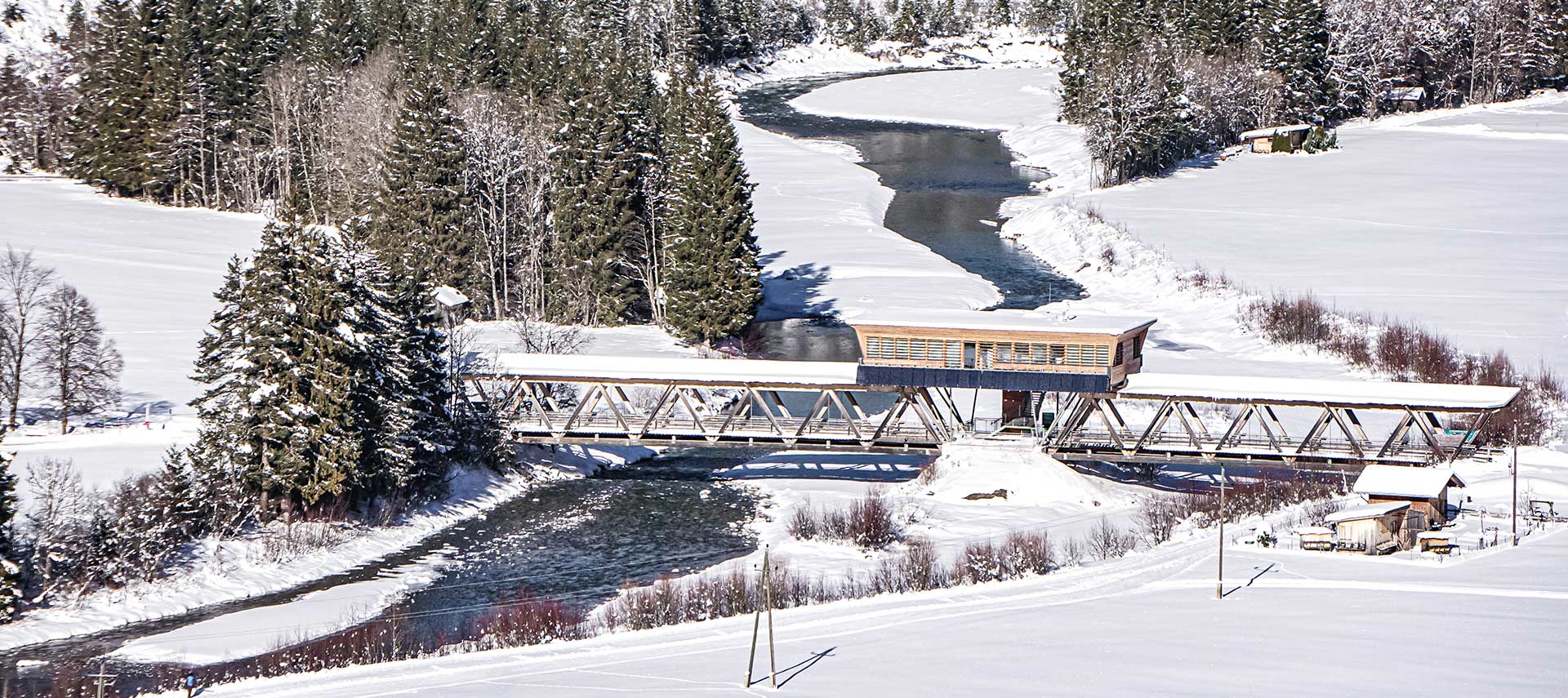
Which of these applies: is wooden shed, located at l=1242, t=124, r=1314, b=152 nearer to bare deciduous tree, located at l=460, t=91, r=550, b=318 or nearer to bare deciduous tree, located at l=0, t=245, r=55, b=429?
bare deciduous tree, located at l=460, t=91, r=550, b=318

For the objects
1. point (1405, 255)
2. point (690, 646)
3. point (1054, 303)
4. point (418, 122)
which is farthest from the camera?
point (1405, 255)

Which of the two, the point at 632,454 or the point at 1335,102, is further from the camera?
the point at 1335,102

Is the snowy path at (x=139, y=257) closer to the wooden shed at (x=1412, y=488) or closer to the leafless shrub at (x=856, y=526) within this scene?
the leafless shrub at (x=856, y=526)

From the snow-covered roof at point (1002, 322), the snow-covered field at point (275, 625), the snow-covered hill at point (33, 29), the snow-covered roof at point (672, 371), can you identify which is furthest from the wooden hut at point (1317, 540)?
the snow-covered hill at point (33, 29)

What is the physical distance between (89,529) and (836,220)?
225ft

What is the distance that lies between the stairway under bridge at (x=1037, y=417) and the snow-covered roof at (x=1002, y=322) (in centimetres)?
220

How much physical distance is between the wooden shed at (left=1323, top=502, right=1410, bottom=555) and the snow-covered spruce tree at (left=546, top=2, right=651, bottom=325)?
138 ft

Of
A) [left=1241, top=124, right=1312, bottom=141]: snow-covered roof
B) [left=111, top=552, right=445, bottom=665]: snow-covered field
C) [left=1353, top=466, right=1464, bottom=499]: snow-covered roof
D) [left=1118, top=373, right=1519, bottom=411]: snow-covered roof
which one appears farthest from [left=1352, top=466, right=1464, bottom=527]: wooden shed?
[left=1241, top=124, right=1312, bottom=141]: snow-covered roof

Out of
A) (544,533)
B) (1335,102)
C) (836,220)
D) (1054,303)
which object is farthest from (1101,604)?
(1335,102)

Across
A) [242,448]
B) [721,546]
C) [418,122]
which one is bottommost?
[721,546]

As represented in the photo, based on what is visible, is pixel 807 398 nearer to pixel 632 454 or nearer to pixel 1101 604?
pixel 632 454

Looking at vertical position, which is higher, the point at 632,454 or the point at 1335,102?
the point at 1335,102

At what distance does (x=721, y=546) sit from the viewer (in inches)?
2013

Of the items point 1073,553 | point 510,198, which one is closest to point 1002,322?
point 1073,553
